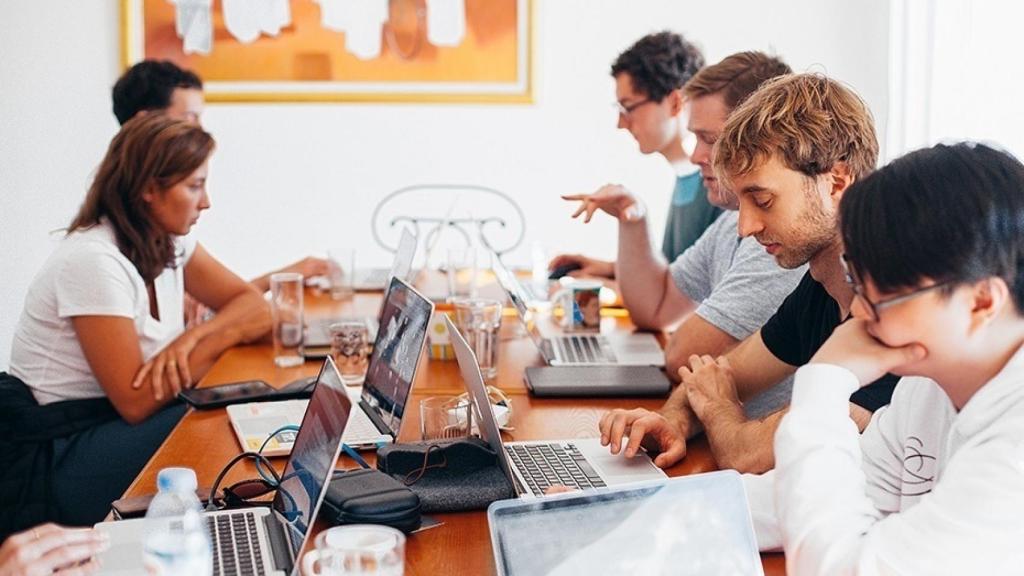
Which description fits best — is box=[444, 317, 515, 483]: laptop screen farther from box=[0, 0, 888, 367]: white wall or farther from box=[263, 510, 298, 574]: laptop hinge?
box=[0, 0, 888, 367]: white wall

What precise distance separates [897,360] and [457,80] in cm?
346

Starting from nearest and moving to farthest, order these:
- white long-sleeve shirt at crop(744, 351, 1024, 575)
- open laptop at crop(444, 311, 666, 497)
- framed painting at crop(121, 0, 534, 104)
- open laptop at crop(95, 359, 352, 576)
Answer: white long-sleeve shirt at crop(744, 351, 1024, 575) < open laptop at crop(95, 359, 352, 576) < open laptop at crop(444, 311, 666, 497) < framed painting at crop(121, 0, 534, 104)

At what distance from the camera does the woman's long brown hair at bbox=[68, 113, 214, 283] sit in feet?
8.96

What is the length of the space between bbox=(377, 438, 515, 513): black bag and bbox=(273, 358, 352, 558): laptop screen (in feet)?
0.51

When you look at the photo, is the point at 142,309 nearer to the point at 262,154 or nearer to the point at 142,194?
the point at 142,194

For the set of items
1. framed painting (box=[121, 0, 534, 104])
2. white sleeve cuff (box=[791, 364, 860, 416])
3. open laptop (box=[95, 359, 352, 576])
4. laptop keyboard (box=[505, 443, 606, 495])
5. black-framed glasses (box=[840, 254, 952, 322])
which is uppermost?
framed painting (box=[121, 0, 534, 104])

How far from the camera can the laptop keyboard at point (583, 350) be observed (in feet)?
8.57

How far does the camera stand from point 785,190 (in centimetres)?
189

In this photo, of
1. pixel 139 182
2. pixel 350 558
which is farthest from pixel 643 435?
pixel 139 182

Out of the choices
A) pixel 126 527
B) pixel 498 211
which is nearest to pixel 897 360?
pixel 126 527

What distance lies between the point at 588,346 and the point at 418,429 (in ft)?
2.50

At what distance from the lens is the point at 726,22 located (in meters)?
4.53

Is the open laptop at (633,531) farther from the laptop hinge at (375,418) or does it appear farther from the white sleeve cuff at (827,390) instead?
the laptop hinge at (375,418)

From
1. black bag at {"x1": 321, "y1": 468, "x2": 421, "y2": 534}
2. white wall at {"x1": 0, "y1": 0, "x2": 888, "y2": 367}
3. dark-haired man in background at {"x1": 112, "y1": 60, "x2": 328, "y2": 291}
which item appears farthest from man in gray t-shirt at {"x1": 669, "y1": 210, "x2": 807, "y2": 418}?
white wall at {"x1": 0, "y1": 0, "x2": 888, "y2": 367}
